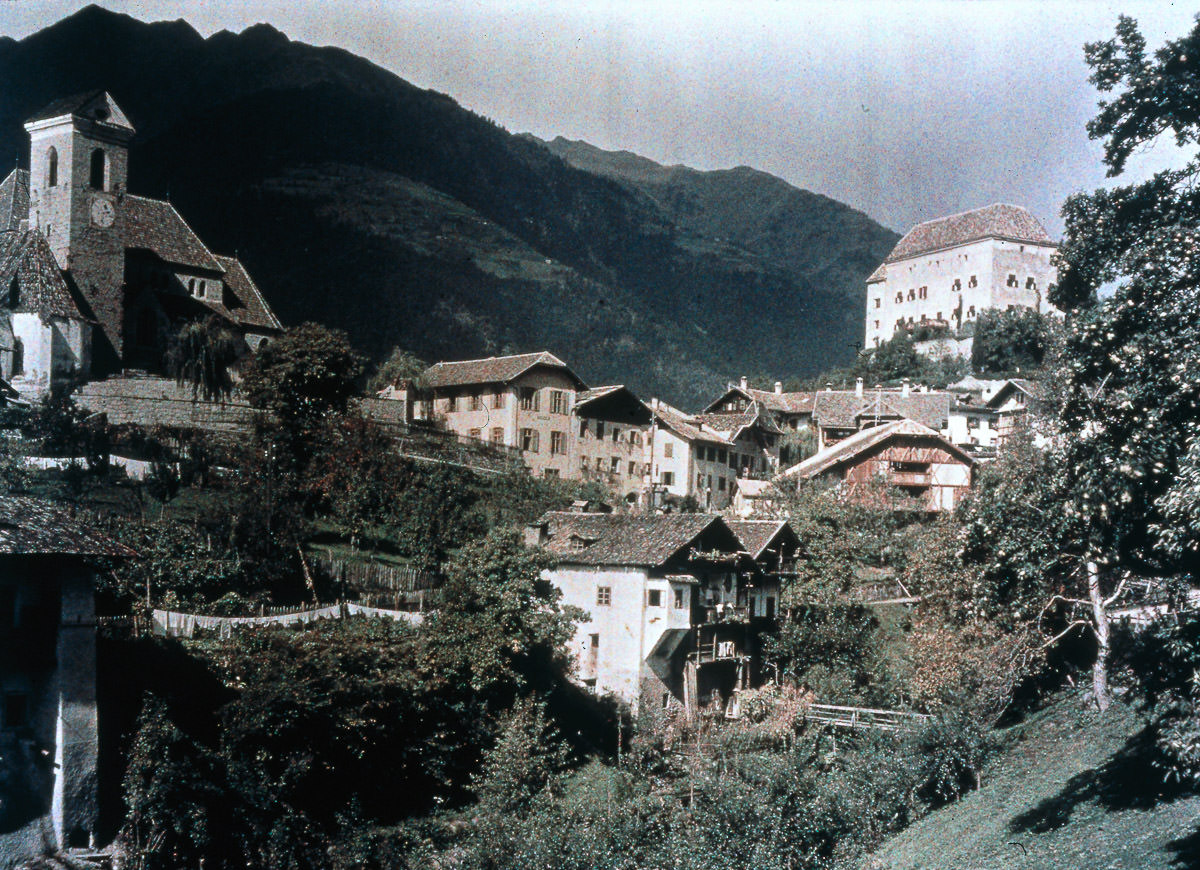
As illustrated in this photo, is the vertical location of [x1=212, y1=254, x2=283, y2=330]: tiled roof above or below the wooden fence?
above

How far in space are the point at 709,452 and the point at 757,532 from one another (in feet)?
72.0

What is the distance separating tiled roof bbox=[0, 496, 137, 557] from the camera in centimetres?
2378

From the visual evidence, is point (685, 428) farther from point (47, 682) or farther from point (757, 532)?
point (47, 682)

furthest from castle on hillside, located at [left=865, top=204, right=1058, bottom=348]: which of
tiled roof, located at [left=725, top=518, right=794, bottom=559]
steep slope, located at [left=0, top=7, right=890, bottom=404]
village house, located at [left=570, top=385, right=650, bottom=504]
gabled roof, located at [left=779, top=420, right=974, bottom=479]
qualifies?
tiled roof, located at [left=725, top=518, right=794, bottom=559]

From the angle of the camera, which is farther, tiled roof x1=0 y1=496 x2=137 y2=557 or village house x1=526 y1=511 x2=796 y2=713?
village house x1=526 y1=511 x2=796 y2=713

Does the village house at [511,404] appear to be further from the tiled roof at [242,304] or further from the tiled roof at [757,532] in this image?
the tiled roof at [757,532]

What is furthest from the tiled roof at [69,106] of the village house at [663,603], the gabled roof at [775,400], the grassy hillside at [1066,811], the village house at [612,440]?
the grassy hillside at [1066,811]

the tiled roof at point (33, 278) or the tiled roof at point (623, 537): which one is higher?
the tiled roof at point (33, 278)

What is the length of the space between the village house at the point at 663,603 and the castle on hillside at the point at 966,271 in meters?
61.3

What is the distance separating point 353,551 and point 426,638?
28.2 ft

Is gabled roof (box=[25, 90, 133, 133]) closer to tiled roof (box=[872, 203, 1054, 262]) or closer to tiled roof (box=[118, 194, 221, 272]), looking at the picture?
tiled roof (box=[118, 194, 221, 272])

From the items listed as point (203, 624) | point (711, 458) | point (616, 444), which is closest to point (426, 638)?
point (203, 624)

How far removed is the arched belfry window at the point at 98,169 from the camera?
57812 millimetres

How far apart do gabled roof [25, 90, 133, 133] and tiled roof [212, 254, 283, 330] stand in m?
10.3
